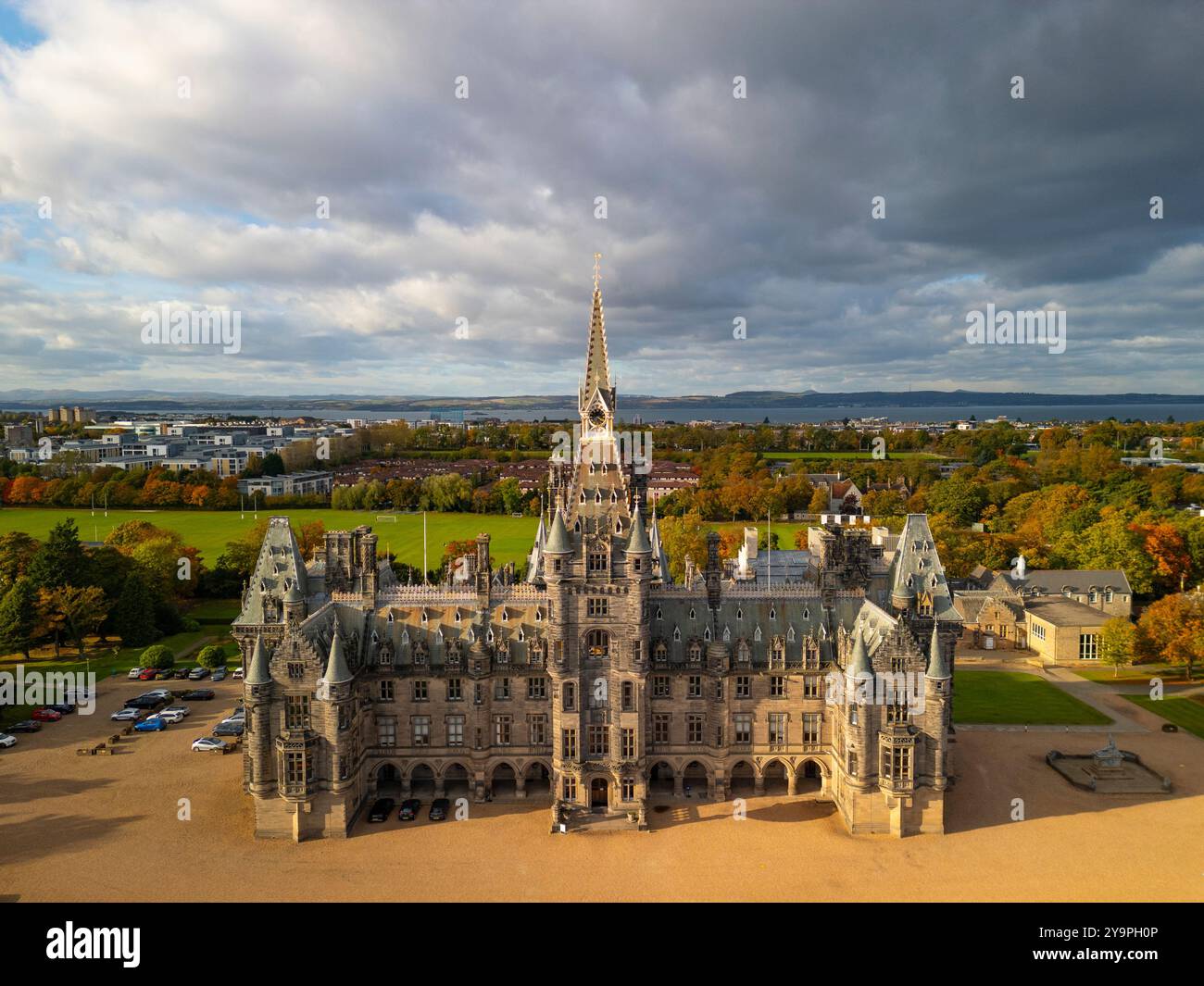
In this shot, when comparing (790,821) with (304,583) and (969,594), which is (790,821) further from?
(969,594)

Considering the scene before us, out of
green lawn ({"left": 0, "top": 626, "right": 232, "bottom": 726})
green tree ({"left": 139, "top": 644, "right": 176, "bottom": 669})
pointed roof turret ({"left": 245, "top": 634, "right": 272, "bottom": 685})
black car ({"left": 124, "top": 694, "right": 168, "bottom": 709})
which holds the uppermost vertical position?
pointed roof turret ({"left": 245, "top": 634, "right": 272, "bottom": 685})

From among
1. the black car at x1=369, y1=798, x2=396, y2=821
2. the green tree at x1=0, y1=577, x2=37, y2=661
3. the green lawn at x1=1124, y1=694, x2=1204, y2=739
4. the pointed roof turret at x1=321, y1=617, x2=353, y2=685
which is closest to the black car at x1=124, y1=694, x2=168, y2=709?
the green tree at x1=0, y1=577, x2=37, y2=661

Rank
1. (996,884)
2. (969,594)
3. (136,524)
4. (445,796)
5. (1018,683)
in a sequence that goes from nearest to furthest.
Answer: (996,884) → (445,796) → (1018,683) → (969,594) → (136,524)

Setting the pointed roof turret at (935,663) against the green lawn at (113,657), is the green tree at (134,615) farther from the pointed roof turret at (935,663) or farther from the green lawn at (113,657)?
the pointed roof turret at (935,663)

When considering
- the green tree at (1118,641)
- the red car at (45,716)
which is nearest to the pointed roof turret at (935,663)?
the green tree at (1118,641)

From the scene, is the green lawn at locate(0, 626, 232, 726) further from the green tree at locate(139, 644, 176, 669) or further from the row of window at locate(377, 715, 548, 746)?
the row of window at locate(377, 715, 548, 746)

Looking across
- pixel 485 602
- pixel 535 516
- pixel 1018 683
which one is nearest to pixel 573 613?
pixel 485 602

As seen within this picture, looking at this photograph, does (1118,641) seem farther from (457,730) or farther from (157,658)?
(157,658)
